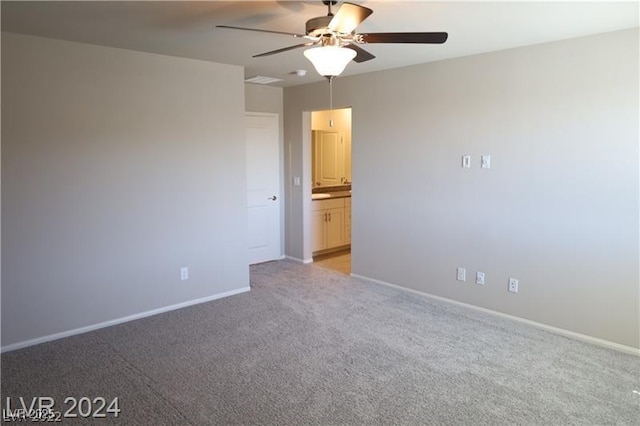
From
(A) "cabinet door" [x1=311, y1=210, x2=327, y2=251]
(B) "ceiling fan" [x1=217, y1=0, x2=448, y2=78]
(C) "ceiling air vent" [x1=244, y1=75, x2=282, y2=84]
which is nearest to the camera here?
(B) "ceiling fan" [x1=217, y1=0, x2=448, y2=78]

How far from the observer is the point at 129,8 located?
9.04 feet

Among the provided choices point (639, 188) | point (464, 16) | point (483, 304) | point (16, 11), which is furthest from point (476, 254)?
point (16, 11)

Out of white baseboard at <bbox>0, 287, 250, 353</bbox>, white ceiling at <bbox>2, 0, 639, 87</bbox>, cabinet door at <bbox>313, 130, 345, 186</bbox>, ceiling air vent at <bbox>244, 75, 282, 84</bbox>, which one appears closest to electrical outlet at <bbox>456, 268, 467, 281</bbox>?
white ceiling at <bbox>2, 0, 639, 87</bbox>

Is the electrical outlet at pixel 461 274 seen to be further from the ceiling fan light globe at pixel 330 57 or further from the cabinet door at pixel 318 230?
the ceiling fan light globe at pixel 330 57

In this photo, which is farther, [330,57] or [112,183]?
[112,183]

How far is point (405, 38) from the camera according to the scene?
7.73 feet

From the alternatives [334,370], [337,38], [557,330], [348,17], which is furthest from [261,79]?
[557,330]

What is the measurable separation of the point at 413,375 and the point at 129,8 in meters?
3.01

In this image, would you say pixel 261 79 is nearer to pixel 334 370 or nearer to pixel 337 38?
pixel 337 38

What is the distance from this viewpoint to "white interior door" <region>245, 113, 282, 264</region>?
590cm

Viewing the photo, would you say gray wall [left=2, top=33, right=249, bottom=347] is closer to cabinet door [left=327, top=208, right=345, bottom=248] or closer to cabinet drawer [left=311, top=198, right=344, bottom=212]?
cabinet drawer [left=311, top=198, right=344, bottom=212]

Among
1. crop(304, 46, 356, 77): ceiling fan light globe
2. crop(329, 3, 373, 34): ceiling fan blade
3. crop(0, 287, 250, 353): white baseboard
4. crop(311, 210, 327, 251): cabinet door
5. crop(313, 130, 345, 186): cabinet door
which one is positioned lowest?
crop(0, 287, 250, 353): white baseboard

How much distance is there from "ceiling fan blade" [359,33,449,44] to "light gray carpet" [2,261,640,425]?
2105mm

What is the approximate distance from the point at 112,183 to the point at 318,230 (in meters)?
3.15
